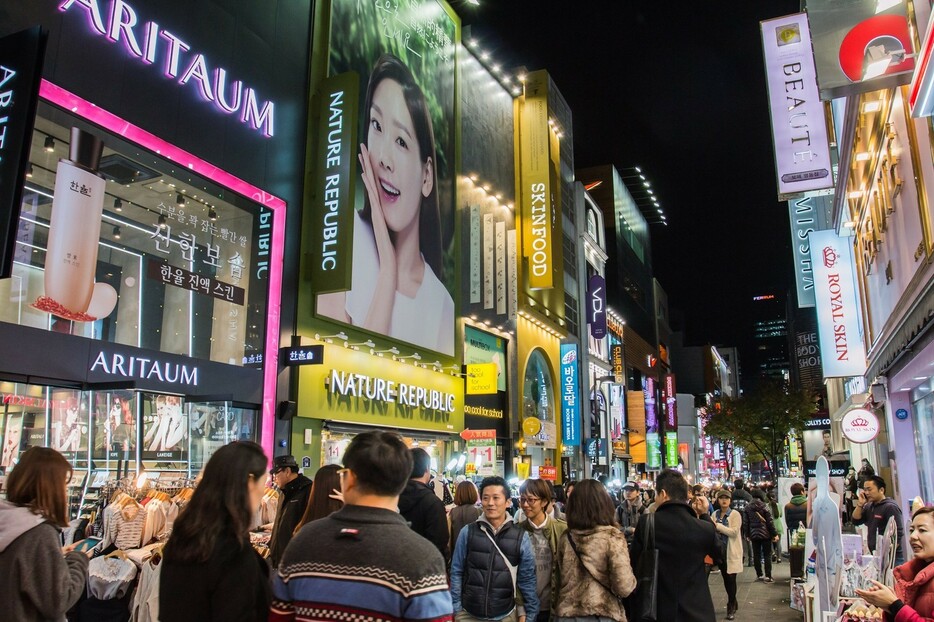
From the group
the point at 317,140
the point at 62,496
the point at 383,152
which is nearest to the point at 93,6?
the point at 317,140

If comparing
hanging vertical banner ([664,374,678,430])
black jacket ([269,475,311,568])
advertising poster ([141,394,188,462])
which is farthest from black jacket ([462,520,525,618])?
hanging vertical banner ([664,374,678,430])

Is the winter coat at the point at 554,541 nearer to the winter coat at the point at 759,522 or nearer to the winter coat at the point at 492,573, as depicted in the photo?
the winter coat at the point at 492,573

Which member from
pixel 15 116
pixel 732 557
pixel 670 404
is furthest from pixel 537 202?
pixel 670 404

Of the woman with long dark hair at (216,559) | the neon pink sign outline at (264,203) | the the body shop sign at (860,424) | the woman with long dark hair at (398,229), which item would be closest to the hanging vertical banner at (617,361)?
the woman with long dark hair at (398,229)

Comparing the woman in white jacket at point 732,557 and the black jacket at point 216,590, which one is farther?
the woman in white jacket at point 732,557

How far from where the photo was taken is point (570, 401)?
32.0 metres

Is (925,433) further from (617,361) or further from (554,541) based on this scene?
(617,361)

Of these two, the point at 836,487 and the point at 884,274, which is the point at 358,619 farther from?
the point at 884,274

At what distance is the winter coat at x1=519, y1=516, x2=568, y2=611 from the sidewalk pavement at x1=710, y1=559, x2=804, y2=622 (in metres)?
6.30

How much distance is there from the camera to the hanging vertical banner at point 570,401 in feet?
104

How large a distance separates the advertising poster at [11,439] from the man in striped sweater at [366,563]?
9.23 metres

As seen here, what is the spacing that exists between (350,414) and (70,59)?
9.35 meters

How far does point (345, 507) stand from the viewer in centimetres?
259

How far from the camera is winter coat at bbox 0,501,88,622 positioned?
349cm
